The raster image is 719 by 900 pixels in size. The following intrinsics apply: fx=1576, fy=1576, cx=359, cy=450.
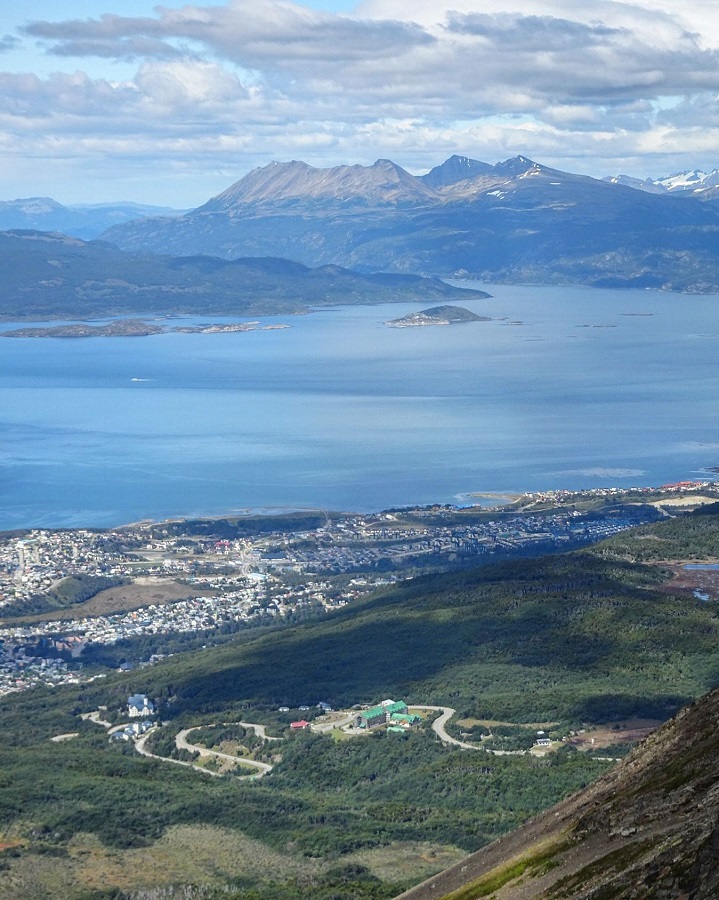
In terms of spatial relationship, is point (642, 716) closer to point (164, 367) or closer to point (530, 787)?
point (530, 787)

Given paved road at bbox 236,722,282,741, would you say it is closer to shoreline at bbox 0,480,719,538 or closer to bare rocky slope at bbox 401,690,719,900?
bare rocky slope at bbox 401,690,719,900

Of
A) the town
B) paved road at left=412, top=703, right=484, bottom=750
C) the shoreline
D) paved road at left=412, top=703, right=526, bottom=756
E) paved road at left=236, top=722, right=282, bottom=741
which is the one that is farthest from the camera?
the shoreline

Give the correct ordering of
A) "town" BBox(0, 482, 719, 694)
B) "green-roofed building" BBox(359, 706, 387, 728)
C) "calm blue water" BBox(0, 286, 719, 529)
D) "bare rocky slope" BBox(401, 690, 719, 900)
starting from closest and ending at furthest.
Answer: "bare rocky slope" BBox(401, 690, 719, 900)
"green-roofed building" BBox(359, 706, 387, 728)
"town" BBox(0, 482, 719, 694)
"calm blue water" BBox(0, 286, 719, 529)

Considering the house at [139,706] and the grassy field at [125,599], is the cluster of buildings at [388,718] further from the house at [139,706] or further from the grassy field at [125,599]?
the grassy field at [125,599]

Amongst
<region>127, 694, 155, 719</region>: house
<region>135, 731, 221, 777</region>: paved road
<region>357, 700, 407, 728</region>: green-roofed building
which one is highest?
<region>357, 700, 407, 728</region>: green-roofed building

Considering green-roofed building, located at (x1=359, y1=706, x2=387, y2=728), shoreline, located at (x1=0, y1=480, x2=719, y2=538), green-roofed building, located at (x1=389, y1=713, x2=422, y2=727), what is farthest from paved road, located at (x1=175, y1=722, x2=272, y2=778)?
shoreline, located at (x1=0, y1=480, x2=719, y2=538)

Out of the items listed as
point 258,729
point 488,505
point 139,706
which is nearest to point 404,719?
point 258,729

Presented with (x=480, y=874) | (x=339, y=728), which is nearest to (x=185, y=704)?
(x=339, y=728)
